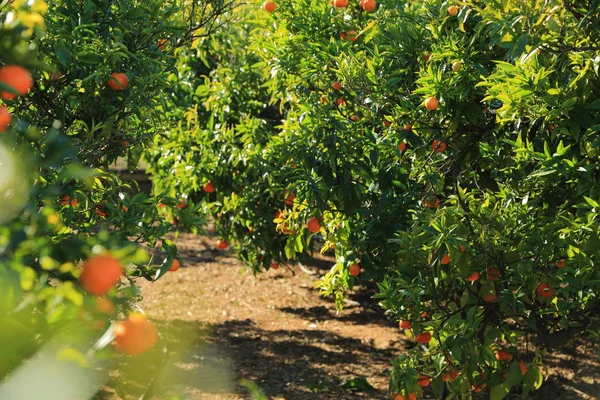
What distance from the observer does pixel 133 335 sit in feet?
3.72

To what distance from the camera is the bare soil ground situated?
576 centimetres

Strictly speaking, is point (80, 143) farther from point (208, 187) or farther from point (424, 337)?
point (208, 187)

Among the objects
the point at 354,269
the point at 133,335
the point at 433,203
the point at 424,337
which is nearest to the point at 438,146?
the point at 433,203

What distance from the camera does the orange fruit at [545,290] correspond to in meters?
3.35

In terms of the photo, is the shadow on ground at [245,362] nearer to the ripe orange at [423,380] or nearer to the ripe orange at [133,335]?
the ripe orange at [423,380]

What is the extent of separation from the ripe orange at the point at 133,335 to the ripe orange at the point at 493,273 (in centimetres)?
268

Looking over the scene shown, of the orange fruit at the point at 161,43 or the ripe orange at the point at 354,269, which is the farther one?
the ripe orange at the point at 354,269

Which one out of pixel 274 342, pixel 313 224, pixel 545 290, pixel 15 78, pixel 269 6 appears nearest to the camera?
pixel 15 78

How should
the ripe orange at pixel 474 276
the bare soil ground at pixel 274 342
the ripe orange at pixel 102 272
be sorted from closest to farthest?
1. the ripe orange at pixel 102 272
2. the ripe orange at pixel 474 276
3. the bare soil ground at pixel 274 342

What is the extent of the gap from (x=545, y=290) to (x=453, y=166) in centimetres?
99

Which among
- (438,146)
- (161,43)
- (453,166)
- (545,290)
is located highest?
(161,43)

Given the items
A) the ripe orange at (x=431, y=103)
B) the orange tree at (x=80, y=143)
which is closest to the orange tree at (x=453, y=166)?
the ripe orange at (x=431, y=103)

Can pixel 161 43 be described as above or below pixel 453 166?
above

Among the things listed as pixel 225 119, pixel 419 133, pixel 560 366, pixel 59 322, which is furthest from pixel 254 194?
pixel 59 322
